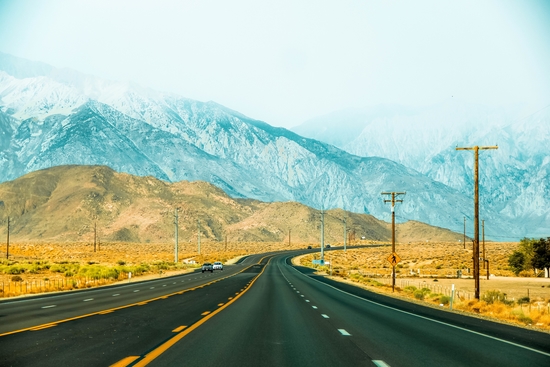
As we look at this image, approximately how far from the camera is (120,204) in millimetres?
199625

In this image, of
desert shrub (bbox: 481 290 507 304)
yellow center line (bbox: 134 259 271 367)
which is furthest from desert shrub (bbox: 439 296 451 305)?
yellow center line (bbox: 134 259 271 367)

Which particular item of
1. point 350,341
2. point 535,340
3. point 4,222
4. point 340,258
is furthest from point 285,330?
point 4,222

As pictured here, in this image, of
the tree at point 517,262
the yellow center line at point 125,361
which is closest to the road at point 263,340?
the yellow center line at point 125,361

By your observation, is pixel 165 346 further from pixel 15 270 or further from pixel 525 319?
pixel 15 270

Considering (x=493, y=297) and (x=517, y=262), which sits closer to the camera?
(x=493, y=297)

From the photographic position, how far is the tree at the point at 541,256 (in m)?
71.4

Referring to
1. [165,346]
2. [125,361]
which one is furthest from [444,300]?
[125,361]

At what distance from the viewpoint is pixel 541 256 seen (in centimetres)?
7188

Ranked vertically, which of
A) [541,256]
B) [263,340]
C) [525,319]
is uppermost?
[263,340]

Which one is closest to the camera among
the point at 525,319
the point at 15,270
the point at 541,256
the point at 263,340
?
the point at 263,340

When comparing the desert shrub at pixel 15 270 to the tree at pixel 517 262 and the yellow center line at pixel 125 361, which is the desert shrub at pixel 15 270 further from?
the tree at pixel 517 262

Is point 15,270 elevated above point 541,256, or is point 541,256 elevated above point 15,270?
point 541,256

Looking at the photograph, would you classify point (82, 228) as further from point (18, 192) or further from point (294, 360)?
point (294, 360)

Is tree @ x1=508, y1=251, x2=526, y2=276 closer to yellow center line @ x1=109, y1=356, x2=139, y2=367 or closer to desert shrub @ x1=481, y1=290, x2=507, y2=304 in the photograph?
desert shrub @ x1=481, y1=290, x2=507, y2=304
